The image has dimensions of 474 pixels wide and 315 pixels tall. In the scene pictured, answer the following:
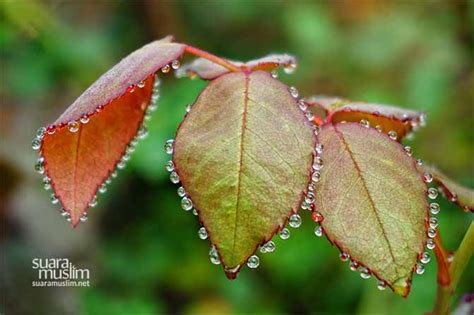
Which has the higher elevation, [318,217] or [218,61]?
[218,61]

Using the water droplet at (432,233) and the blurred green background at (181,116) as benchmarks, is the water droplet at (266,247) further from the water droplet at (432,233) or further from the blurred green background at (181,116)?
the blurred green background at (181,116)

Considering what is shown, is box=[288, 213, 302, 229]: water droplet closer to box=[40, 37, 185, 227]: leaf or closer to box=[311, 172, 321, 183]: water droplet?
box=[311, 172, 321, 183]: water droplet

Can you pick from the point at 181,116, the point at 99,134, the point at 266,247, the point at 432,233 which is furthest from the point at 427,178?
the point at 181,116

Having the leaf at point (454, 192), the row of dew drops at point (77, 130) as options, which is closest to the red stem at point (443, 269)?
the leaf at point (454, 192)

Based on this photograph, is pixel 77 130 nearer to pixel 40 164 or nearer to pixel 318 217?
pixel 40 164

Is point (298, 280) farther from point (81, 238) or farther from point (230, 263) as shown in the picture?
point (230, 263)

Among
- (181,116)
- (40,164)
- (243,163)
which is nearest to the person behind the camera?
(243,163)
